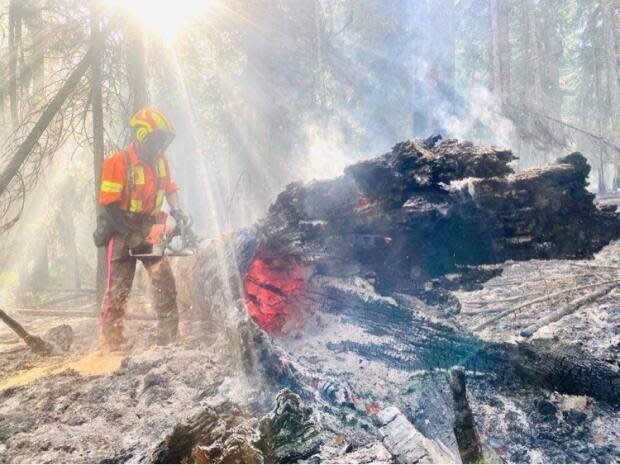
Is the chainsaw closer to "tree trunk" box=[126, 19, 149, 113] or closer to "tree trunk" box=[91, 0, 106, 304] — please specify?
"tree trunk" box=[91, 0, 106, 304]

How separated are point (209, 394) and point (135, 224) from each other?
2.34m

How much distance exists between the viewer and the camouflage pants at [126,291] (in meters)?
3.90

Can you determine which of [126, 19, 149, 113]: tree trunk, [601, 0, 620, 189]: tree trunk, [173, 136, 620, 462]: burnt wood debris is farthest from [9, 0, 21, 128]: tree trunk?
[601, 0, 620, 189]: tree trunk

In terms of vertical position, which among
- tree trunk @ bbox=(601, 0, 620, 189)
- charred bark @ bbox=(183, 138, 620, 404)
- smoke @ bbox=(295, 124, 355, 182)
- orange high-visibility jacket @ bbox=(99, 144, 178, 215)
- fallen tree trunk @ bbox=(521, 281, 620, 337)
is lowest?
fallen tree trunk @ bbox=(521, 281, 620, 337)

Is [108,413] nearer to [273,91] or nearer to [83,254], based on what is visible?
[273,91]

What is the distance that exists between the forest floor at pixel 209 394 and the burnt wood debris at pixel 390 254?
0.24m

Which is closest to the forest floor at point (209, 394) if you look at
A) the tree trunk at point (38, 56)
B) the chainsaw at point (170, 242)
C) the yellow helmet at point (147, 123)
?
the chainsaw at point (170, 242)

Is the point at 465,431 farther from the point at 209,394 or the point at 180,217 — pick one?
the point at 180,217

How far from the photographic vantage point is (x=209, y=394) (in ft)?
8.13

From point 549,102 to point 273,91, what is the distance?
1499cm

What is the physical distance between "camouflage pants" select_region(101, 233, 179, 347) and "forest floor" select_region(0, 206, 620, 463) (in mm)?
232

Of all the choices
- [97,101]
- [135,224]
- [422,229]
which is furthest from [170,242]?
[97,101]

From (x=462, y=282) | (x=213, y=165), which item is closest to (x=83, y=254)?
(x=213, y=165)

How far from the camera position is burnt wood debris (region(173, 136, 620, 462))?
2.55 m
